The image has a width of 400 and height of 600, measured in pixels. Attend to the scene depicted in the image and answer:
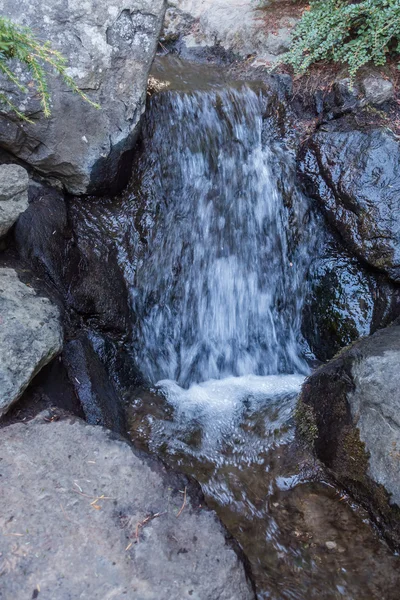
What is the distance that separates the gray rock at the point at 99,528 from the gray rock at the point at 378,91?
4308mm

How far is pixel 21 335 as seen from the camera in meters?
2.89

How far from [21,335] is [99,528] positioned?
1286mm

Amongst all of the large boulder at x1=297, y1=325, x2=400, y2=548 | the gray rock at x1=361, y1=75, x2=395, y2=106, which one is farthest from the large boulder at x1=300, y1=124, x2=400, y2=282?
the large boulder at x1=297, y1=325, x2=400, y2=548

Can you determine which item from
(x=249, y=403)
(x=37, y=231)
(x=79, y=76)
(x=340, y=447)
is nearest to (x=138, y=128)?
(x=79, y=76)

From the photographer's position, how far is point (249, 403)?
13.6 ft

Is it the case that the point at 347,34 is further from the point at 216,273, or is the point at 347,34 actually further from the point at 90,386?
the point at 90,386

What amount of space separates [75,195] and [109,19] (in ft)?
4.99

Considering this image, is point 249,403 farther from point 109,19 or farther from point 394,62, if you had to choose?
point 394,62

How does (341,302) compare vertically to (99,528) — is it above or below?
above

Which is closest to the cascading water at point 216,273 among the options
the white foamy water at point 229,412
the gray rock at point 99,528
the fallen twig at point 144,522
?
the white foamy water at point 229,412

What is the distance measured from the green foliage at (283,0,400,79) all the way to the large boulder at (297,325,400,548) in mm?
3166

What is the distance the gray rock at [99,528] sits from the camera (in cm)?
194

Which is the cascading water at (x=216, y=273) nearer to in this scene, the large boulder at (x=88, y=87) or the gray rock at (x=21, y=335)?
the large boulder at (x=88, y=87)

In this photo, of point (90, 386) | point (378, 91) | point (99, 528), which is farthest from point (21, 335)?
point (378, 91)
